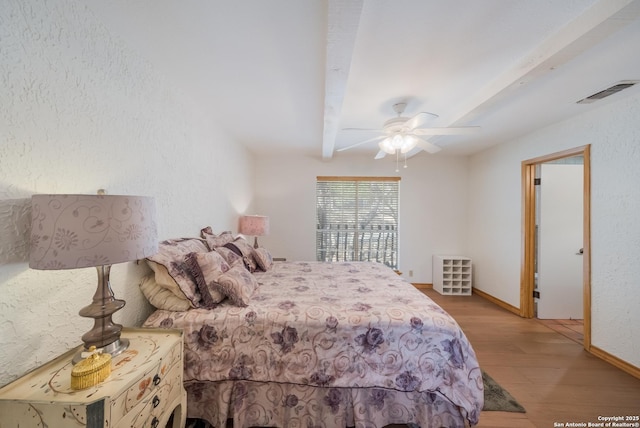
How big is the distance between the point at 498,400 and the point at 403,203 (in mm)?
2888

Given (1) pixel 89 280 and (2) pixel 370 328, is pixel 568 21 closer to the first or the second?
(2) pixel 370 328

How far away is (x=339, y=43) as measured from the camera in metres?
1.22

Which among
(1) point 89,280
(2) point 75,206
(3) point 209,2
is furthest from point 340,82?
(1) point 89,280

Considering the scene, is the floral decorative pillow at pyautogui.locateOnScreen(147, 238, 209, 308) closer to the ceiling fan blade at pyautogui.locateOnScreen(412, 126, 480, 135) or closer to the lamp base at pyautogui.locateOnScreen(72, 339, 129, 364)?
the lamp base at pyautogui.locateOnScreen(72, 339, 129, 364)

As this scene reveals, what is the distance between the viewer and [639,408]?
59.3 inches

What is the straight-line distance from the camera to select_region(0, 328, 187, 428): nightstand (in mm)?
696

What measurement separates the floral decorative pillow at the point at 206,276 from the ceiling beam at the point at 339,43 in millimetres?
1522

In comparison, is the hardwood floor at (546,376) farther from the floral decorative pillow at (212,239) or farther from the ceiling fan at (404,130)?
the floral decorative pillow at (212,239)

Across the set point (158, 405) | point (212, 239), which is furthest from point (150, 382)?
point (212, 239)

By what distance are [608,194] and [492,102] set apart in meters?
1.47

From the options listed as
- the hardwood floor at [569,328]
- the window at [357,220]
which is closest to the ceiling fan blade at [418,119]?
the window at [357,220]

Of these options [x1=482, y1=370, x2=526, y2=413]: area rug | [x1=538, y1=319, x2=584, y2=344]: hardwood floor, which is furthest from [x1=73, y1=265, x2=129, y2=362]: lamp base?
[x1=538, y1=319, x2=584, y2=344]: hardwood floor

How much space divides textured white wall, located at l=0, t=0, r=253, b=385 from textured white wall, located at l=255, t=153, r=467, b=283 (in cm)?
233

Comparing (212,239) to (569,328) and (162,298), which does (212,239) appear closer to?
(162,298)
